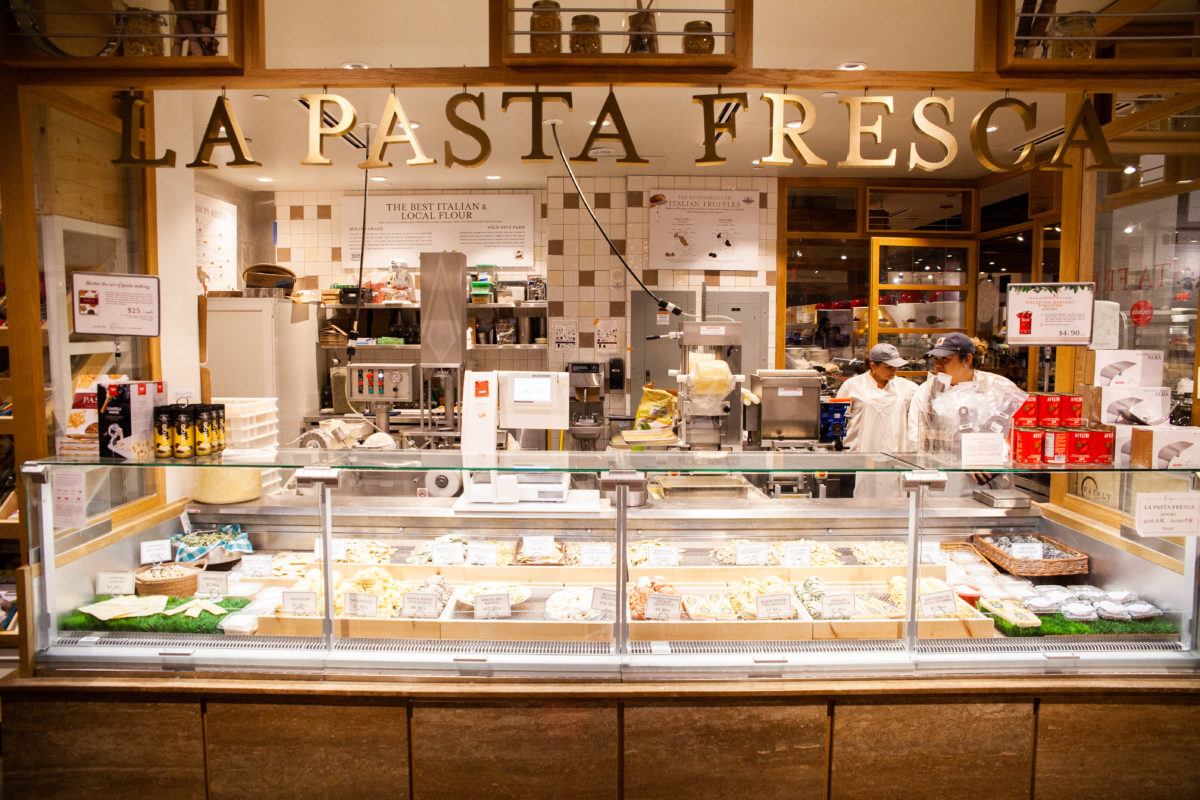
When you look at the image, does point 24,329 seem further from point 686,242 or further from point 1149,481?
point 686,242

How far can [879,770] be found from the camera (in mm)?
2025

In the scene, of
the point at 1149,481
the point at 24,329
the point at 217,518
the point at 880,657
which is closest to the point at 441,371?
the point at 217,518

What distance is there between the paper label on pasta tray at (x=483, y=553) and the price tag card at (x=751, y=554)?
876 mm

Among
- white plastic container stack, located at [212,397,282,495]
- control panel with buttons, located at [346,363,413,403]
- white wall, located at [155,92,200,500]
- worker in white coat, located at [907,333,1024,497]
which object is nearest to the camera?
white plastic container stack, located at [212,397,282,495]

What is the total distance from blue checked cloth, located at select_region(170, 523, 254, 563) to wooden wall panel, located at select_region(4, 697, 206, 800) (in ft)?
2.11

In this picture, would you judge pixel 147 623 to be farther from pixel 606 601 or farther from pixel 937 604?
pixel 937 604

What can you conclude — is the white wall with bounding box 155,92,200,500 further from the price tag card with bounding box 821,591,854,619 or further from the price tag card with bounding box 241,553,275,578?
the price tag card with bounding box 821,591,854,619

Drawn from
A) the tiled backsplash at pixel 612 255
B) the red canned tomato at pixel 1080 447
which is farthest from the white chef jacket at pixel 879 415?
the red canned tomato at pixel 1080 447

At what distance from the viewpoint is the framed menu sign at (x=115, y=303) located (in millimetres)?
2527

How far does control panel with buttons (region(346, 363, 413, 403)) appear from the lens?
522 centimetres

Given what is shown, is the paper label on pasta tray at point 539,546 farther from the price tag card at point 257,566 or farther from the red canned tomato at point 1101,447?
the red canned tomato at point 1101,447

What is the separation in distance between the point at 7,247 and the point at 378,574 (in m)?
1.69

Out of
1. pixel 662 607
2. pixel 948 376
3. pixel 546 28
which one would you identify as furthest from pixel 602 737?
pixel 948 376

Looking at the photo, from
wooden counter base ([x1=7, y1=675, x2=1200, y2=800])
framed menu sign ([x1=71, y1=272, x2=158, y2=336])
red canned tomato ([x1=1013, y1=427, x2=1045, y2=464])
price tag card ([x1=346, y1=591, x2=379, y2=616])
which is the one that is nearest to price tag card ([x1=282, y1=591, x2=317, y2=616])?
price tag card ([x1=346, y1=591, x2=379, y2=616])
